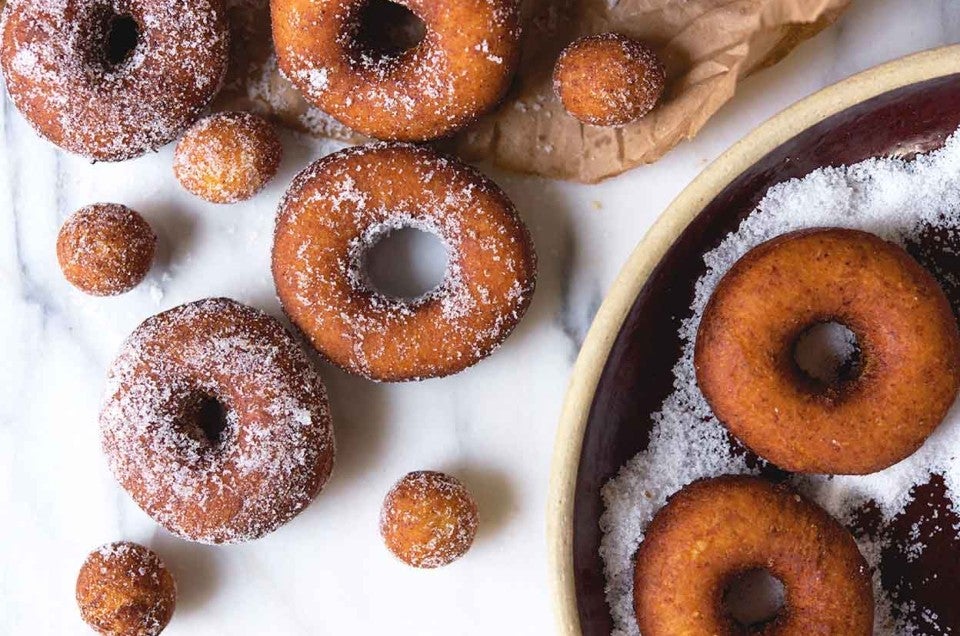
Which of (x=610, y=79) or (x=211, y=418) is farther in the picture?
(x=211, y=418)

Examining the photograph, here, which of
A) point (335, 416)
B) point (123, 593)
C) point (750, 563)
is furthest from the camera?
point (335, 416)

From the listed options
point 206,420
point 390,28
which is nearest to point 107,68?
point 390,28

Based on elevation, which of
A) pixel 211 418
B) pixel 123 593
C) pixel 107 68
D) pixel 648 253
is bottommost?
pixel 123 593

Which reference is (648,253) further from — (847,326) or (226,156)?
(226,156)

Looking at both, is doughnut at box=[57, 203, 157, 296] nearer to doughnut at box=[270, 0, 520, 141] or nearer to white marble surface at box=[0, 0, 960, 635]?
white marble surface at box=[0, 0, 960, 635]

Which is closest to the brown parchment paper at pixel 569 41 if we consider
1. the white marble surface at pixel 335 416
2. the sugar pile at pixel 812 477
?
the white marble surface at pixel 335 416

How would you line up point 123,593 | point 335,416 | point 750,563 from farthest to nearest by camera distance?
point 335,416, point 123,593, point 750,563

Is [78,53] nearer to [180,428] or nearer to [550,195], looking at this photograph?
[180,428]

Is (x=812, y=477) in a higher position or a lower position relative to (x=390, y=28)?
lower
